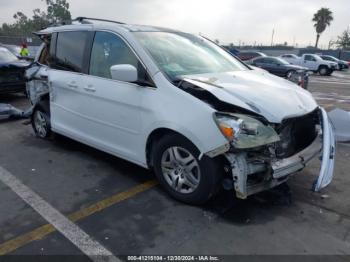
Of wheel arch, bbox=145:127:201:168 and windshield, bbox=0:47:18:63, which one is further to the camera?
windshield, bbox=0:47:18:63

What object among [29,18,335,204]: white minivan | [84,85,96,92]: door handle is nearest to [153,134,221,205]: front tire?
[29,18,335,204]: white minivan

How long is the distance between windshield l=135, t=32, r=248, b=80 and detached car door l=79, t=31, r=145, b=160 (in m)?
0.27

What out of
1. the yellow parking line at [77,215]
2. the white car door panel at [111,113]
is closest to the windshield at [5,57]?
the white car door panel at [111,113]

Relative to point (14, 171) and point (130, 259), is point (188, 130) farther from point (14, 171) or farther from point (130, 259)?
point (14, 171)

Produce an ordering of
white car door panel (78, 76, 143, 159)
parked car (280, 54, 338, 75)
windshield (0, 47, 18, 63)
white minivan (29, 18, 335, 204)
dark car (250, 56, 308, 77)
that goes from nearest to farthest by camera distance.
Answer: white minivan (29, 18, 335, 204)
white car door panel (78, 76, 143, 159)
windshield (0, 47, 18, 63)
dark car (250, 56, 308, 77)
parked car (280, 54, 338, 75)

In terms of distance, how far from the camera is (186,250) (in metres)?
2.83

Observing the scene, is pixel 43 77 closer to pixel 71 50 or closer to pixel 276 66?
pixel 71 50

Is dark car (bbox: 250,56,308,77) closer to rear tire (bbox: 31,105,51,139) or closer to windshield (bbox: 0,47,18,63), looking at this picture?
windshield (bbox: 0,47,18,63)

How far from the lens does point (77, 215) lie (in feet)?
11.0

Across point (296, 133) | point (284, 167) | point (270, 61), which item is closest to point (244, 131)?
point (284, 167)

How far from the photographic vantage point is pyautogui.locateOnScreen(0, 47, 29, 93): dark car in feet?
28.4

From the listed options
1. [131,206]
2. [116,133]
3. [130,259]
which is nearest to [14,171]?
[116,133]

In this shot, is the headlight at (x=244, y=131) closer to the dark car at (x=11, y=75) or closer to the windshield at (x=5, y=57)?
the dark car at (x=11, y=75)

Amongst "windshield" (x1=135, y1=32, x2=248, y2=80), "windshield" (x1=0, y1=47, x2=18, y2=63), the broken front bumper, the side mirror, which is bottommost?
the broken front bumper
